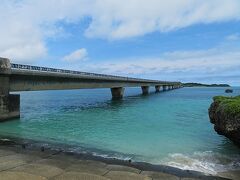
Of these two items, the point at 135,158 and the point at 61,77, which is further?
the point at 61,77

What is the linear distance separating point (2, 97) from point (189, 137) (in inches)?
703

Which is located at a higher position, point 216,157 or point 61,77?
point 61,77

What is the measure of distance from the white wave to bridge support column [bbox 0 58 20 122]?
63.7ft

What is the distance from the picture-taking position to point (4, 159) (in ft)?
38.1

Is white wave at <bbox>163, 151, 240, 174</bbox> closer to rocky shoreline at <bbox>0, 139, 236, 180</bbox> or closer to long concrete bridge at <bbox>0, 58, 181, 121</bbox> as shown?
rocky shoreline at <bbox>0, 139, 236, 180</bbox>

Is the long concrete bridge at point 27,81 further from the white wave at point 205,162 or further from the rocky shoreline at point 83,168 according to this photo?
the white wave at point 205,162

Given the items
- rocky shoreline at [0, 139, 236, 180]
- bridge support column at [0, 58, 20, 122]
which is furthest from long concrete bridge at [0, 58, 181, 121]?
rocky shoreline at [0, 139, 236, 180]

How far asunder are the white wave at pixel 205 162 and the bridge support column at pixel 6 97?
63.7 feet

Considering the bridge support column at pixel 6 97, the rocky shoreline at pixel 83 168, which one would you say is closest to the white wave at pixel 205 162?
the rocky shoreline at pixel 83 168

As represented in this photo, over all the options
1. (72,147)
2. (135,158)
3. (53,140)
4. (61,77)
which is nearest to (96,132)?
(53,140)

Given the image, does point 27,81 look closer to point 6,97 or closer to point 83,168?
point 6,97

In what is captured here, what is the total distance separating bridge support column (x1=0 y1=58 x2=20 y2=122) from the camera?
29.5 meters

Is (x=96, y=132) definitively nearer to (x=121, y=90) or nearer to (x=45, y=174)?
(x=45, y=174)

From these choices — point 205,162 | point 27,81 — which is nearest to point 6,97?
point 27,81
